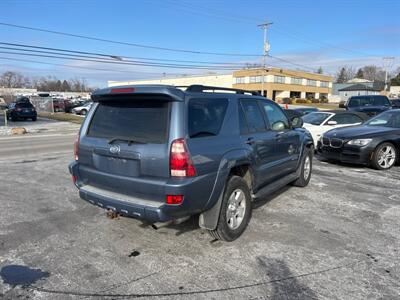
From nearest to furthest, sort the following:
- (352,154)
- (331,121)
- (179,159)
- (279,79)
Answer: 1. (179,159)
2. (352,154)
3. (331,121)
4. (279,79)

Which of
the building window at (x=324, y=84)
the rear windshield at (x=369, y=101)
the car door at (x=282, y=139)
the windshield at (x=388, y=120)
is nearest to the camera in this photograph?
the car door at (x=282, y=139)

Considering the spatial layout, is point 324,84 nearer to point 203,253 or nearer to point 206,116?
point 206,116

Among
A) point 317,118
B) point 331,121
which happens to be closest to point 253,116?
point 331,121

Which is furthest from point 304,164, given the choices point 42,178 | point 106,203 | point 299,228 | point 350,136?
point 42,178

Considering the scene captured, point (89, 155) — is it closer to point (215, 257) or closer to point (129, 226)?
point (129, 226)

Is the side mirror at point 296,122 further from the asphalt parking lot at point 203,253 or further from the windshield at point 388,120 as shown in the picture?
the windshield at point 388,120

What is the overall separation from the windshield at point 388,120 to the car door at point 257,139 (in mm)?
5747

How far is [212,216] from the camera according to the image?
3875 millimetres

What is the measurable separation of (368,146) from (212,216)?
238 inches

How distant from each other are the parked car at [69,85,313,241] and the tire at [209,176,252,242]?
0.04ft

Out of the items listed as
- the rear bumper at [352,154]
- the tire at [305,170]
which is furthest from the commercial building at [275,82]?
the tire at [305,170]

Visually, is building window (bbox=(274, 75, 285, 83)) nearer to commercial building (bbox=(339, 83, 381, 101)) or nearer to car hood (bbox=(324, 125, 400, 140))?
commercial building (bbox=(339, 83, 381, 101))

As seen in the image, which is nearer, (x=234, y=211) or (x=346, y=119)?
(x=234, y=211)

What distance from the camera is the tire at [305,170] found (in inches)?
257
